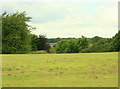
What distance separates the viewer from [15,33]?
41562mm

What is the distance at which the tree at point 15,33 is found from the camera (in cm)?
4012

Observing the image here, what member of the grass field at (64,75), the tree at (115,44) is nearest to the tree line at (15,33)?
the tree at (115,44)

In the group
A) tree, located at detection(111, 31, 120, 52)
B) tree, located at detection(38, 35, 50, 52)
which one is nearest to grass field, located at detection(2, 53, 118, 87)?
tree, located at detection(111, 31, 120, 52)

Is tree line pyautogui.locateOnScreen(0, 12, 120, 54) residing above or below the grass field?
above

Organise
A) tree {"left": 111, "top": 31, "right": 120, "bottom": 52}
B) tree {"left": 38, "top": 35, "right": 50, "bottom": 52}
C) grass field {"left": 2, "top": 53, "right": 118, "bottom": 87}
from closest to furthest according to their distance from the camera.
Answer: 1. grass field {"left": 2, "top": 53, "right": 118, "bottom": 87}
2. tree {"left": 111, "top": 31, "right": 120, "bottom": 52}
3. tree {"left": 38, "top": 35, "right": 50, "bottom": 52}

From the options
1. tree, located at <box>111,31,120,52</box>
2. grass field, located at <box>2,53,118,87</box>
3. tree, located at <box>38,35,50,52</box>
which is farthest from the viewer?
tree, located at <box>38,35,50,52</box>

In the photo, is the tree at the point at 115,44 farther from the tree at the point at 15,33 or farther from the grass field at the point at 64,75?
the grass field at the point at 64,75

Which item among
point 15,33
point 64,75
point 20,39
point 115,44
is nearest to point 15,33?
point 15,33

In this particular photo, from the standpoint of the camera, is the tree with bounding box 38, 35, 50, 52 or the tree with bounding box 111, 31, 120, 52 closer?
the tree with bounding box 111, 31, 120, 52

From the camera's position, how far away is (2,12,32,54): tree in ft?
132

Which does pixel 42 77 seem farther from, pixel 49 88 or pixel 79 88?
pixel 79 88

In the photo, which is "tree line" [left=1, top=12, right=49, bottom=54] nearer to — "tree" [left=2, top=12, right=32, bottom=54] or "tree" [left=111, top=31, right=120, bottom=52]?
"tree" [left=2, top=12, right=32, bottom=54]

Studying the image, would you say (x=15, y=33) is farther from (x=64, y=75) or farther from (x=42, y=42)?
(x=64, y=75)

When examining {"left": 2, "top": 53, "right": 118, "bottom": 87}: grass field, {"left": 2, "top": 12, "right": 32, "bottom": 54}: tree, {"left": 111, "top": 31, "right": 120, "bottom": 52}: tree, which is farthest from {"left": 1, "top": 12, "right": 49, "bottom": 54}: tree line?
{"left": 2, "top": 53, "right": 118, "bottom": 87}: grass field
